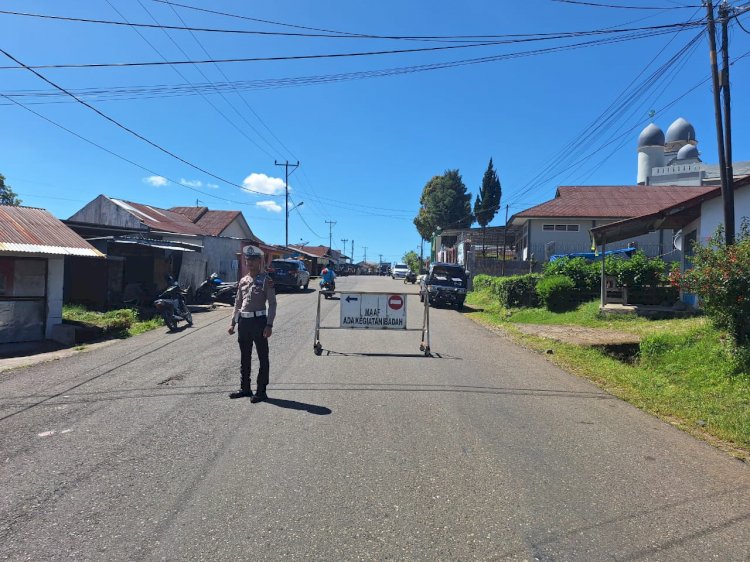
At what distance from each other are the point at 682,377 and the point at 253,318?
661 centimetres

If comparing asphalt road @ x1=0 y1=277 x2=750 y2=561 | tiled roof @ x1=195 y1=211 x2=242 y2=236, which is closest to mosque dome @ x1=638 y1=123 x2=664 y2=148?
tiled roof @ x1=195 y1=211 x2=242 y2=236

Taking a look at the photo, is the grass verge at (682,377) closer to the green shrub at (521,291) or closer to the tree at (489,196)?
the green shrub at (521,291)

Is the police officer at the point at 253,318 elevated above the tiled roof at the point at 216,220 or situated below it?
below

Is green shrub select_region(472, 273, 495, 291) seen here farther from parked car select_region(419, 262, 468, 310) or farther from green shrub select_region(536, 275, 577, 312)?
green shrub select_region(536, 275, 577, 312)

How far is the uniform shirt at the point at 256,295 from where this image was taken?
22.5ft

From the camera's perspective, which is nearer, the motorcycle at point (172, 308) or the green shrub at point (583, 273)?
the motorcycle at point (172, 308)

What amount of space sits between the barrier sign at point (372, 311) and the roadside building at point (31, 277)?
20.2 feet

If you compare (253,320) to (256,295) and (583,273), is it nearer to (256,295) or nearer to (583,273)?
(256,295)

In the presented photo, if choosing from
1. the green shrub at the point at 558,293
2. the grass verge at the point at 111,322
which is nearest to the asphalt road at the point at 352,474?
the grass verge at the point at 111,322

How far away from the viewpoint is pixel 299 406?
640 cm

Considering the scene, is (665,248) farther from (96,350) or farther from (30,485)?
(30,485)

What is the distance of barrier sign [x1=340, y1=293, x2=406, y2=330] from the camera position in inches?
432

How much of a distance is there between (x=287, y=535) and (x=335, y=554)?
371 millimetres

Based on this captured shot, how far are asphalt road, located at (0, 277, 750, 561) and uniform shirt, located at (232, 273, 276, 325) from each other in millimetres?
1112
